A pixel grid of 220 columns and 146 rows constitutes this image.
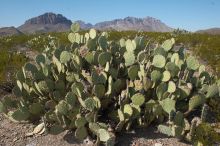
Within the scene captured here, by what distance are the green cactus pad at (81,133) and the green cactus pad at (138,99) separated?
0.80 meters

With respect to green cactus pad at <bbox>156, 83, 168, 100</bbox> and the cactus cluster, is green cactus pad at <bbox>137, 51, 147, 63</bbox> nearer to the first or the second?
the cactus cluster

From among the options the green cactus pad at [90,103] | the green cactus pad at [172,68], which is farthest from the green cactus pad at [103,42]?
the green cactus pad at [90,103]

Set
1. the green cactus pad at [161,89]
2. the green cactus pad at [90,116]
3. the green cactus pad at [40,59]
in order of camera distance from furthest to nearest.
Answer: the green cactus pad at [40,59] → the green cactus pad at [161,89] → the green cactus pad at [90,116]

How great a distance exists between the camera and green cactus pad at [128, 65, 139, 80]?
20.2 ft

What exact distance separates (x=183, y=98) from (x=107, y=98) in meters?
1.18

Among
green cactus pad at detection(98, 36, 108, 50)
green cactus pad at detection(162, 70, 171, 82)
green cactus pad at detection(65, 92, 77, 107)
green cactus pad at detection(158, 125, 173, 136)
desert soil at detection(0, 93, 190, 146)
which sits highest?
green cactus pad at detection(98, 36, 108, 50)

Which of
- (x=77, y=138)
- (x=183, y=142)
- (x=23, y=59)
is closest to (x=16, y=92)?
(x=77, y=138)

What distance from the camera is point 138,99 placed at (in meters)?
5.82

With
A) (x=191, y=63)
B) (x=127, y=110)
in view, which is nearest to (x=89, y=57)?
(x=127, y=110)

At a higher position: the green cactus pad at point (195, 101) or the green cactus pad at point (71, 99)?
the green cactus pad at point (71, 99)

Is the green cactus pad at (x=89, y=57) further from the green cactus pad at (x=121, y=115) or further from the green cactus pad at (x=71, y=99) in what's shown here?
the green cactus pad at (x=121, y=115)

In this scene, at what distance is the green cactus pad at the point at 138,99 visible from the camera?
576cm

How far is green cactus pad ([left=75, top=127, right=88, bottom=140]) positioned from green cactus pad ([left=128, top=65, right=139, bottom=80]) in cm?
112

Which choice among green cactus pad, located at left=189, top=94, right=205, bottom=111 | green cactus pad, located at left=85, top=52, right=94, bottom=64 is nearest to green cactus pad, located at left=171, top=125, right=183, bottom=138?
green cactus pad, located at left=189, top=94, right=205, bottom=111
